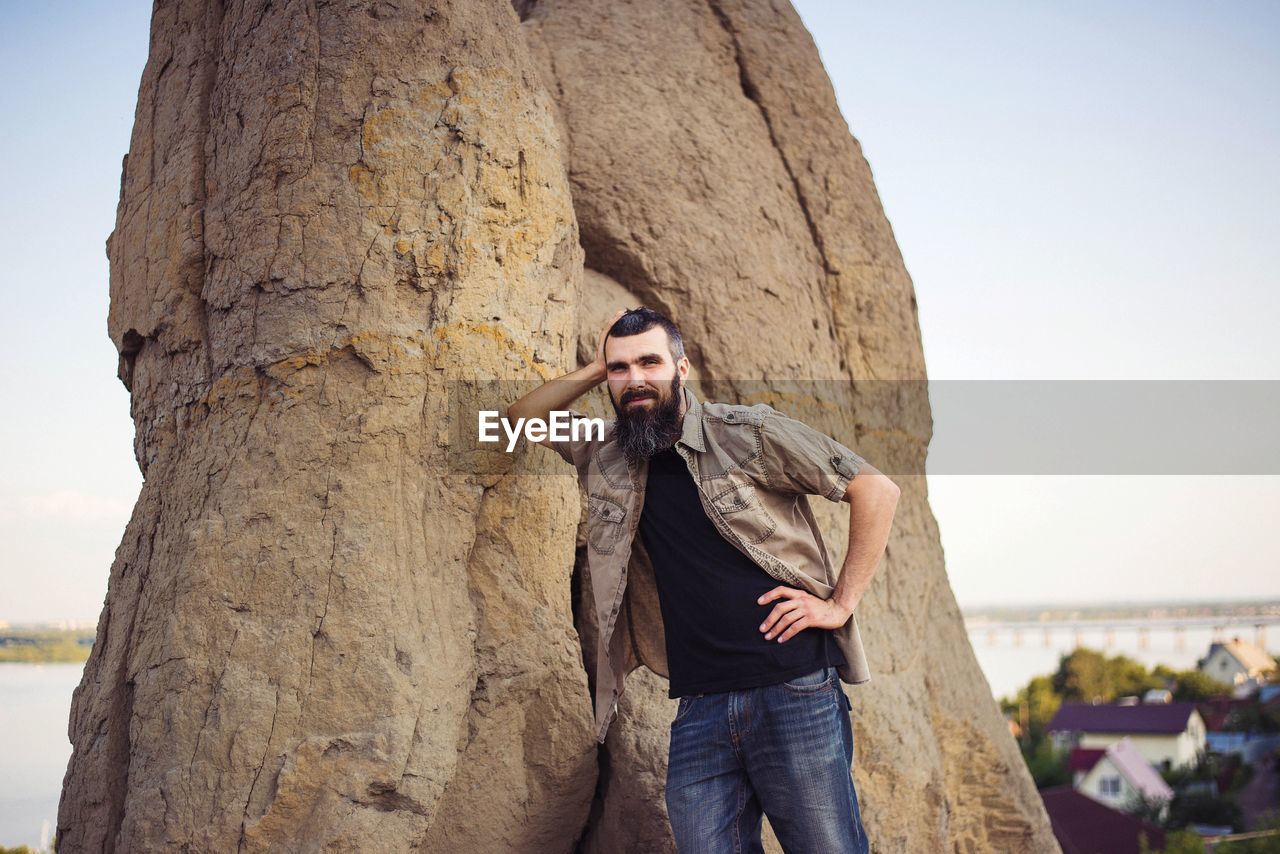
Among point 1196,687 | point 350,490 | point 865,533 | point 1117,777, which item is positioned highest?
point 350,490

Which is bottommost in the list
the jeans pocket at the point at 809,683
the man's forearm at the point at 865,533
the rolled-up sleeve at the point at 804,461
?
the jeans pocket at the point at 809,683

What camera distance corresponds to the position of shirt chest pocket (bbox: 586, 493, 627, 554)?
3562mm

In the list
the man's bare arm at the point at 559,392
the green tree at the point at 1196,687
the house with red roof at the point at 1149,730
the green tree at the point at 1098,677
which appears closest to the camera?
the man's bare arm at the point at 559,392

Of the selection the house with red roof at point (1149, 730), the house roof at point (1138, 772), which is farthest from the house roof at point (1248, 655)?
the house roof at point (1138, 772)

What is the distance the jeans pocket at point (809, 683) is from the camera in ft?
10.5

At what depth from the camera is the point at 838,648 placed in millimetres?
3381

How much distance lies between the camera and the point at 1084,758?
103ft

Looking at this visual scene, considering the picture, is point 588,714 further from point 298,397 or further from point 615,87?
point 615,87

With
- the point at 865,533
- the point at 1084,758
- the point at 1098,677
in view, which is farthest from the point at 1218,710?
the point at 865,533

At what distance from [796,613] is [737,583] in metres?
0.20

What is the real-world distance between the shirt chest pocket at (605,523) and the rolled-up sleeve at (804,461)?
1.63 ft

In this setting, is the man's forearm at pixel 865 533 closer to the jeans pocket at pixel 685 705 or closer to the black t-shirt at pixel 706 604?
the black t-shirt at pixel 706 604

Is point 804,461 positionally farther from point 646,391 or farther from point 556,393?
point 556,393

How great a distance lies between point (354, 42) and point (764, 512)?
7.63ft
